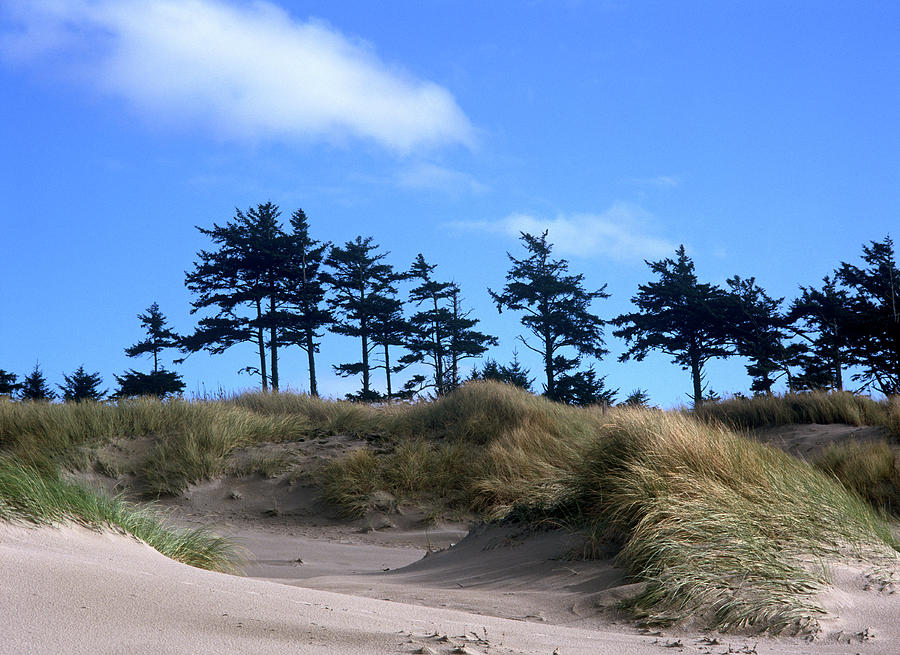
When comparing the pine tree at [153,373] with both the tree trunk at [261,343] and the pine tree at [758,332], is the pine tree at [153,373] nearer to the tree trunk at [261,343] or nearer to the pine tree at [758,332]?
the tree trunk at [261,343]

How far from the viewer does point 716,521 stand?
17.6ft

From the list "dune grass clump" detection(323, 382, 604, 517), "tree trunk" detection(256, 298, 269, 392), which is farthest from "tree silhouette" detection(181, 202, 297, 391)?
"dune grass clump" detection(323, 382, 604, 517)

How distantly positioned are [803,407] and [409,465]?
27.2 ft

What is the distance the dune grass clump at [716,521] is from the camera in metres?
4.69

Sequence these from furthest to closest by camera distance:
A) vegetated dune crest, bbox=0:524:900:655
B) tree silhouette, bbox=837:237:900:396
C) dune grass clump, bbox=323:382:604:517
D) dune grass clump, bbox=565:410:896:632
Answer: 1. tree silhouette, bbox=837:237:900:396
2. dune grass clump, bbox=323:382:604:517
3. dune grass clump, bbox=565:410:896:632
4. vegetated dune crest, bbox=0:524:900:655

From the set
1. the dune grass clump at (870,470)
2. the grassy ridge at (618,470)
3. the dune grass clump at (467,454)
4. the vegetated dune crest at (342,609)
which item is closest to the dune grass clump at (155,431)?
the grassy ridge at (618,470)

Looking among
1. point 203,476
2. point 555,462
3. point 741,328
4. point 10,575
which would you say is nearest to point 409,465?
point 555,462

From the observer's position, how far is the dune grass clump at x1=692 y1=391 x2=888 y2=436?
1456 centimetres

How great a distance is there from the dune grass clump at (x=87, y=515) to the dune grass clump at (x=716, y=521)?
3.11 meters

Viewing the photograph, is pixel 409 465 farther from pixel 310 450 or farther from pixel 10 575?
pixel 10 575

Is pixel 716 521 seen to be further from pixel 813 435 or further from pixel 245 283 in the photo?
pixel 245 283

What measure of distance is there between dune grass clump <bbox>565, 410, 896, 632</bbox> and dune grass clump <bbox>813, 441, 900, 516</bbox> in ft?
10.8

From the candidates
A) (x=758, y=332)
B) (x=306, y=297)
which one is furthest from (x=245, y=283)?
(x=758, y=332)

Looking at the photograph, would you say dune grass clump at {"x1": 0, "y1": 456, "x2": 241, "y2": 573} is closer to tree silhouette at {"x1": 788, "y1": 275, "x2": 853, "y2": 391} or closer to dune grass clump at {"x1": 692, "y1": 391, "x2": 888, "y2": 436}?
dune grass clump at {"x1": 692, "y1": 391, "x2": 888, "y2": 436}
